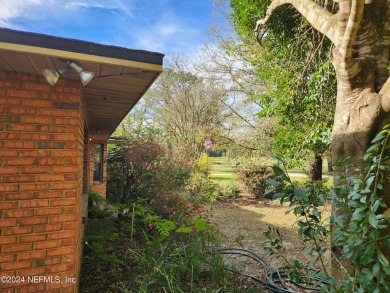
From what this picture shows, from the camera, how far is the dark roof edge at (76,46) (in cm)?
214

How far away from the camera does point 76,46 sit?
2318 mm

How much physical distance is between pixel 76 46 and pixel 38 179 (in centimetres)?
147

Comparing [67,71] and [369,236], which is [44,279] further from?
[369,236]

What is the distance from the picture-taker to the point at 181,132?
722 inches

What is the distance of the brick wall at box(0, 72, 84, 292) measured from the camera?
9.11 ft

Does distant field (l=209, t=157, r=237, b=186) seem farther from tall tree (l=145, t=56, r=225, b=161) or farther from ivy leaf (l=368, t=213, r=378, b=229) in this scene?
ivy leaf (l=368, t=213, r=378, b=229)

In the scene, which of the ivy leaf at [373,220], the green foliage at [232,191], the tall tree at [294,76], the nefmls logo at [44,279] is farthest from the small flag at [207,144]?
the ivy leaf at [373,220]

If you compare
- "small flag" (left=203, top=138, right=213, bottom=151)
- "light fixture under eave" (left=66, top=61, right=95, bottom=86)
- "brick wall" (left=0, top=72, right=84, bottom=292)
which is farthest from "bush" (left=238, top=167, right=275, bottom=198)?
"light fixture under eave" (left=66, top=61, right=95, bottom=86)

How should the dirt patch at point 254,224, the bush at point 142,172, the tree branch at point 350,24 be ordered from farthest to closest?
the bush at point 142,172 < the dirt patch at point 254,224 < the tree branch at point 350,24

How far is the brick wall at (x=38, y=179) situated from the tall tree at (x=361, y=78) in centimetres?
282

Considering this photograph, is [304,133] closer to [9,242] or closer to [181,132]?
[9,242]

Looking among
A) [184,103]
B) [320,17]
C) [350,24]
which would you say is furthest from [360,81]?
[184,103]

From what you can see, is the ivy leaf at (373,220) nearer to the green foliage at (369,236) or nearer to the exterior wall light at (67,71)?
the green foliage at (369,236)

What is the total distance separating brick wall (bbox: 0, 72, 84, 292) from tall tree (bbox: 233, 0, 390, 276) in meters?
2.82
